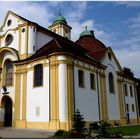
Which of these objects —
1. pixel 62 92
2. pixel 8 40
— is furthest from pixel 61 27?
pixel 62 92

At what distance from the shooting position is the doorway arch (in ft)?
82.8

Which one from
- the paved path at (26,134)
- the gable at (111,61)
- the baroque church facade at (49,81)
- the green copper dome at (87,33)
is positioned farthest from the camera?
the green copper dome at (87,33)

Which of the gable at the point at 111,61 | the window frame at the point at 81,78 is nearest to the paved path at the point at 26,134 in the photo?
the window frame at the point at 81,78

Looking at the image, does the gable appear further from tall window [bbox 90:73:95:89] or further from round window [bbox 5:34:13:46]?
round window [bbox 5:34:13:46]

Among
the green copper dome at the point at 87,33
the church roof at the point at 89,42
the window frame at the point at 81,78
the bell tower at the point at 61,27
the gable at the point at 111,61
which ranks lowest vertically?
the window frame at the point at 81,78

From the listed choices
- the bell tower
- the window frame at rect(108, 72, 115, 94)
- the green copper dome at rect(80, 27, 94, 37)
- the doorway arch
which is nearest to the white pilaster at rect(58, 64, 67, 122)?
the doorway arch

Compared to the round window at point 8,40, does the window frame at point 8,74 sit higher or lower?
lower

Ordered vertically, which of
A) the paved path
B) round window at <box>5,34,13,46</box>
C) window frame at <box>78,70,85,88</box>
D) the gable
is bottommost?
the paved path

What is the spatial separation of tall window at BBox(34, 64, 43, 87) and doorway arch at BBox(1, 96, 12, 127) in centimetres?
454

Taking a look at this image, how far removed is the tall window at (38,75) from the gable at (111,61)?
8701mm

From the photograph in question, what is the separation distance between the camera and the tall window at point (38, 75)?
2294cm

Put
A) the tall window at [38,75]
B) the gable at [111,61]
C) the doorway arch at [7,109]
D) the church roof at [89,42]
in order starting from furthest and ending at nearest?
the church roof at [89,42] → the gable at [111,61] → the doorway arch at [7,109] → the tall window at [38,75]

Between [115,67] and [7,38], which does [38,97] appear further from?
[115,67]

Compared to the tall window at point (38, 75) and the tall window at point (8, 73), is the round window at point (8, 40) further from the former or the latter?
the tall window at point (38, 75)
